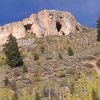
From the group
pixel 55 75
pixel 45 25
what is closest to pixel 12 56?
pixel 55 75

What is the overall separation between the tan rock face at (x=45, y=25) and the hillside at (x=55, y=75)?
17122 mm

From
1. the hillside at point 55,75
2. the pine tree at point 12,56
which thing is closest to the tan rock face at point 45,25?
the hillside at point 55,75

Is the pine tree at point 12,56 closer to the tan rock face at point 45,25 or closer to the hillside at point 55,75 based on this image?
the hillside at point 55,75

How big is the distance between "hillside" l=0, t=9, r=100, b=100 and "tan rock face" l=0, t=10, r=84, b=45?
674 inches

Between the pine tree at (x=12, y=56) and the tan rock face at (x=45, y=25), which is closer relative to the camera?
the pine tree at (x=12, y=56)

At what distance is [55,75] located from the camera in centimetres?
7281

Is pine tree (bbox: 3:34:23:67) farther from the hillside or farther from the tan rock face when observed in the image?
the tan rock face

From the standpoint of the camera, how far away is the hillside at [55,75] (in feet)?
207

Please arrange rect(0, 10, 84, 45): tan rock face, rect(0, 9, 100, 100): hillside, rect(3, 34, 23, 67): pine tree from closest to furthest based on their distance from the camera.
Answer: rect(0, 9, 100, 100): hillside, rect(3, 34, 23, 67): pine tree, rect(0, 10, 84, 45): tan rock face

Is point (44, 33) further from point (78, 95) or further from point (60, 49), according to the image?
point (78, 95)

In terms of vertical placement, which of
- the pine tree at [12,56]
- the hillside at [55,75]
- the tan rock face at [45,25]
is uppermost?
the tan rock face at [45,25]

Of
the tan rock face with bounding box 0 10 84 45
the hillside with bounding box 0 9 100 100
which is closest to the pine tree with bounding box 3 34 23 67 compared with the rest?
the hillside with bounding box 0 9 100 100

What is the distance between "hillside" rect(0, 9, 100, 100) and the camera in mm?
62997

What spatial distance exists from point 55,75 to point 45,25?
51.3 m
